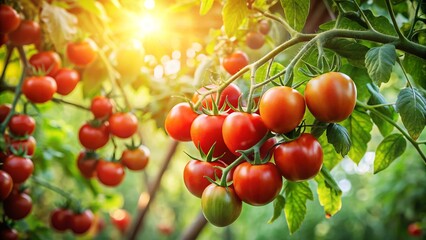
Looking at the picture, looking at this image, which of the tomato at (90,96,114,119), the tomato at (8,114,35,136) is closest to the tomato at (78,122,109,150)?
the tomato at (90,96,114,119)

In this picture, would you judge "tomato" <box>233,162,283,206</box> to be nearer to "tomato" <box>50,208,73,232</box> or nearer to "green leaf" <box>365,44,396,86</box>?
"green leaf" <box>365,44,396,86</box>

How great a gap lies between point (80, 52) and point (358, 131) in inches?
33.3

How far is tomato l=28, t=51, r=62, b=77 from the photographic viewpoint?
126 centimetres

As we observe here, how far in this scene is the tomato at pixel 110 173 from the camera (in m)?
1.40

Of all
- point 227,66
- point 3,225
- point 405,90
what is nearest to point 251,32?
point 227,66

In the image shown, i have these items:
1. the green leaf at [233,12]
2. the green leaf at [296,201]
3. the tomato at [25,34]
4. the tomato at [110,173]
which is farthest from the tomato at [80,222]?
the green leaf at [233,12]

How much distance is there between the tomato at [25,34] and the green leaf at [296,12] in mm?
806

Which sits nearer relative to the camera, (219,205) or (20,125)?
(219,205)

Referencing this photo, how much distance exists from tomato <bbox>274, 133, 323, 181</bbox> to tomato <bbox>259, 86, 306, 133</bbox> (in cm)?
3

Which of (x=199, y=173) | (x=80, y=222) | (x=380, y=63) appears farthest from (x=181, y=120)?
(x=80, y=222)

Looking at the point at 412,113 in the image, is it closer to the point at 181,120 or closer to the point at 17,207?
the point at 181,120

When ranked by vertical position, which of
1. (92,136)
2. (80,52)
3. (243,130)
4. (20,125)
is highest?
(243,130)

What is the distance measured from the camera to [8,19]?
1129 mm

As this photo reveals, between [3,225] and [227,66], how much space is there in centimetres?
88
